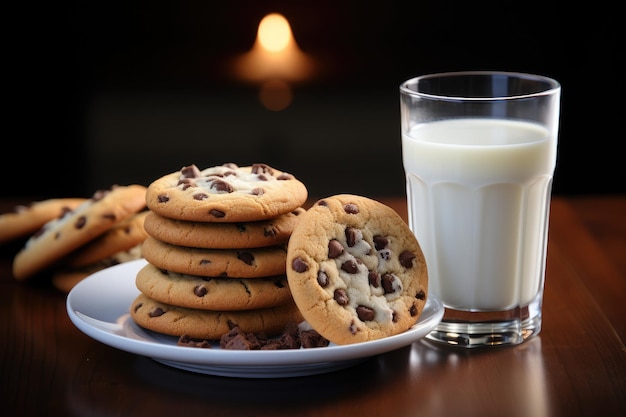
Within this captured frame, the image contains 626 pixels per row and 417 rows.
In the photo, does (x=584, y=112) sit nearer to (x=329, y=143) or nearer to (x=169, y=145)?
(x=329, y=143)

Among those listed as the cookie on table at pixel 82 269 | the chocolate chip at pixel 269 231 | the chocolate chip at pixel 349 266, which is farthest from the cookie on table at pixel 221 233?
the cookie on table at pixel 82 269

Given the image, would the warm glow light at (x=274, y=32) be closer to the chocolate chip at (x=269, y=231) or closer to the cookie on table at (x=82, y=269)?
the cookie on table at (x=82, y=269)

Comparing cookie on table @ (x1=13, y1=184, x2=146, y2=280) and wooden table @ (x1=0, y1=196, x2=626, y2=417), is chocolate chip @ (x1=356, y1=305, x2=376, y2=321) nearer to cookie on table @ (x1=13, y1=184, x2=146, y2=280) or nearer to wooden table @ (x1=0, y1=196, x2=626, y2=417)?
wooden table @ (x1=0, y1=196, x2=626, y2=417)

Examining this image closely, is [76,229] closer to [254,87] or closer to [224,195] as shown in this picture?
[224,195]

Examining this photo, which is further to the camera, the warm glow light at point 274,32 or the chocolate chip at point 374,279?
the warm glow light at point 274,32

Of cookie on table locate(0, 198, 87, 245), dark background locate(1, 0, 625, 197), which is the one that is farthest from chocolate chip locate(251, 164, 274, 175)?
dark background locate(1, 0, 625, 197)
